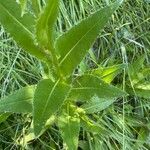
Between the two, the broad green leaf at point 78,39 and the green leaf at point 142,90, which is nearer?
the broad green leaf at point 78,39

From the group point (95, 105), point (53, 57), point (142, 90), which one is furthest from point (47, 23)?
point (142, 90)

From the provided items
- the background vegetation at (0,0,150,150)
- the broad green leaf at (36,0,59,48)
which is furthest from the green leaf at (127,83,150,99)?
the broad green leaf at (36,0,59,48)

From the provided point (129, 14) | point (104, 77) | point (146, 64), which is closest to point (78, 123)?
point (104, 77)

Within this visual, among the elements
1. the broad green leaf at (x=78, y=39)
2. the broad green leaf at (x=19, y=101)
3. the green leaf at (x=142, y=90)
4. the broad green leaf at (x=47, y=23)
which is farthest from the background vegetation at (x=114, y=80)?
the broad green leaf at (x=47, y=23)

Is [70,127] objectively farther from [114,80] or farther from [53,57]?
[114,80]

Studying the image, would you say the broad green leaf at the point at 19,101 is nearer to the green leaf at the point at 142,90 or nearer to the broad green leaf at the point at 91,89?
the broad green leaf at the point at 91,89

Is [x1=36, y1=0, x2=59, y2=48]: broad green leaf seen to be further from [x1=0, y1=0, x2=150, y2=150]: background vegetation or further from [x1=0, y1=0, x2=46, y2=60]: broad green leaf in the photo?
[x1=0, y1=0, x2=150, y2=150]: background vegetation

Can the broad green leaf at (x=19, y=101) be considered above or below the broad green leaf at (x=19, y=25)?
below

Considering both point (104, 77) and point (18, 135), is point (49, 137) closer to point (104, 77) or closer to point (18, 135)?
point (18, 135)
